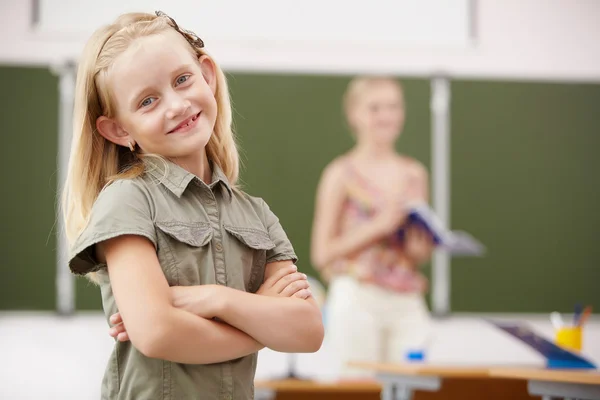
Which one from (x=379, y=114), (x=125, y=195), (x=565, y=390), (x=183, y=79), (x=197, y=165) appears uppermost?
(x=379, y=114)

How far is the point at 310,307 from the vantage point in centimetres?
132

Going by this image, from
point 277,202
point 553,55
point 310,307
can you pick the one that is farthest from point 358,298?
point 310,307

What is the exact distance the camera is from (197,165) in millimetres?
1367

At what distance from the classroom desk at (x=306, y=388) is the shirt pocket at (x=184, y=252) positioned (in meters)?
1.98

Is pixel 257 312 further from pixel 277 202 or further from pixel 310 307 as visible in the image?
pixel 277 202

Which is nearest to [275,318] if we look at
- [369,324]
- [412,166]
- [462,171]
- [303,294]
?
[303,294]

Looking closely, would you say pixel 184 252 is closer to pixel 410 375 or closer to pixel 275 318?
pixel 275 318

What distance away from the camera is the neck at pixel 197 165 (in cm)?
135

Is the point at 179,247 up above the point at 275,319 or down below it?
above

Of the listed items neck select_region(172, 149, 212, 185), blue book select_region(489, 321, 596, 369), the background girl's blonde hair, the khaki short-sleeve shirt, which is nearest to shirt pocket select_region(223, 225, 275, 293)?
the khaki short-sleeve shirt

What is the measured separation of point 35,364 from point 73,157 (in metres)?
3.84

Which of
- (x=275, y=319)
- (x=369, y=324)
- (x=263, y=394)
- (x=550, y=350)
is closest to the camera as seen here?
(x=275, y=319)

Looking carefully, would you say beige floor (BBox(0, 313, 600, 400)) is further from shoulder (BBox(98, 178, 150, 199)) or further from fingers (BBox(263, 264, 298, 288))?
shoulder (BBox(98, 178, 150, 199))

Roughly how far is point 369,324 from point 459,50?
2039mm
